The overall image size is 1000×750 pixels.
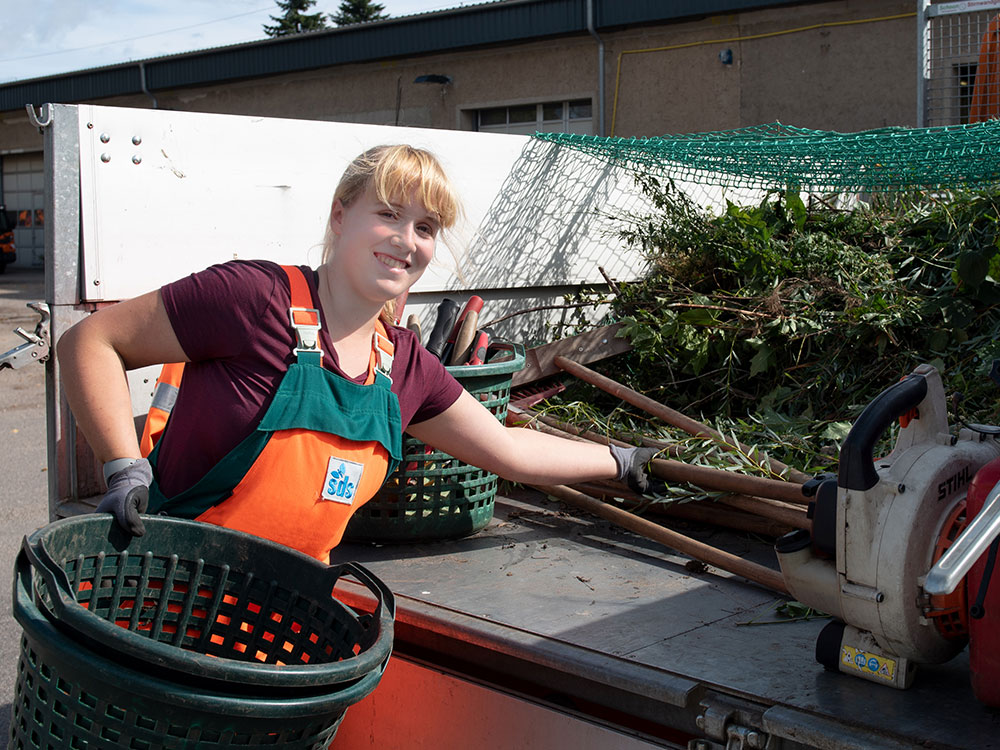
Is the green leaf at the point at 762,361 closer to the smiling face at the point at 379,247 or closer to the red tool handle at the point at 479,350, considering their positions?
the red tool handle at the point at 479,350

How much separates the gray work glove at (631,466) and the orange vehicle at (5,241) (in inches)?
901

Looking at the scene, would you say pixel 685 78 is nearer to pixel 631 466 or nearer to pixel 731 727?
pixel 631 466

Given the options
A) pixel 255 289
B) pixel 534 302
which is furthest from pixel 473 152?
pixel 255 289

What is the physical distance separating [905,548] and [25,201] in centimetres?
2578

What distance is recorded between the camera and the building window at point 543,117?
45.3 feet

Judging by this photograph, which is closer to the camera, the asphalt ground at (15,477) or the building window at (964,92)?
the asphalt ground at (15,477)

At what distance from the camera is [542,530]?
292 centimetres

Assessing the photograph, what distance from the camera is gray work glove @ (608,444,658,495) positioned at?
279cm

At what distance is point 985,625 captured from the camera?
5.49 feet

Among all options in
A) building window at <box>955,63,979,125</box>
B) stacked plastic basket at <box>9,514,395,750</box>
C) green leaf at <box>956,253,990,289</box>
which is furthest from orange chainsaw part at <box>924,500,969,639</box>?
building window at <box>955,63,979,125</box>

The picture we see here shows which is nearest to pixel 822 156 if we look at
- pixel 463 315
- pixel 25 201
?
pixel 463 315

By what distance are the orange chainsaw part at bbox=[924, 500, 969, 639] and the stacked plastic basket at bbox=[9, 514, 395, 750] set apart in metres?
1.00

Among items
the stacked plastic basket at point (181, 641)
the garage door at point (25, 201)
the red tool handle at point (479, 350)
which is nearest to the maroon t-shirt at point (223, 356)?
the stacked plastic basket at point (181, 641)

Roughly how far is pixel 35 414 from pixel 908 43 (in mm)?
9805
